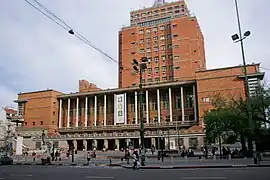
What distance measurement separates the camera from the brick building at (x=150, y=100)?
68375 millimetres

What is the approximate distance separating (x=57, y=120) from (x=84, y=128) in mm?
12647

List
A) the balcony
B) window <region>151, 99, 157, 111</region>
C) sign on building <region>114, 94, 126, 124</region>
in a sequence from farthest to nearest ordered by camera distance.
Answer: window <region>151, 99, 157, 111</region>, sign on building <region>114, 94, 126, 124</region>, the balcony

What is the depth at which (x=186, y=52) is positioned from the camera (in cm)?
8719

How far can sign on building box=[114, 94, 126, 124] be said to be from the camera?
255ft

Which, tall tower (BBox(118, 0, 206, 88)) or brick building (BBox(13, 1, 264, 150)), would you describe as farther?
tall tower (BBox(118, 0, 206, 88))

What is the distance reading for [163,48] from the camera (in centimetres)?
9269

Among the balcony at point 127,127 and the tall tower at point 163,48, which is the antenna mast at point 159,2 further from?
the balcony at point 127,127

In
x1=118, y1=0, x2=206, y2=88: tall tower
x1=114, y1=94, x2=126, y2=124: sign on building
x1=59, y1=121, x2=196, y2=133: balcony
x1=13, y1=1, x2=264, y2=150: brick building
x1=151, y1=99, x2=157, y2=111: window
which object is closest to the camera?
x1=13, y1=1, x2=264, y2=150: brick building

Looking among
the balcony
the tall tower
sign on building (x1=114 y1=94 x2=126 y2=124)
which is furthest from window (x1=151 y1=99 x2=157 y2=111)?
the tall tower

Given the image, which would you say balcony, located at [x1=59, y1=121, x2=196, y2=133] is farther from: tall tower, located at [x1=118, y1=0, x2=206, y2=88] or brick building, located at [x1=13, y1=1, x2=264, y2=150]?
tall tower, located at [x1=118, y1=0, x2=206, y2=88]

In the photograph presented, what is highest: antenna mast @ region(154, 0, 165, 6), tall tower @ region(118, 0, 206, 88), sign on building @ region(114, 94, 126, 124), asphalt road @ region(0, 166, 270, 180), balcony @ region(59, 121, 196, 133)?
antenna mast @ region(154, 0, 165, 6)

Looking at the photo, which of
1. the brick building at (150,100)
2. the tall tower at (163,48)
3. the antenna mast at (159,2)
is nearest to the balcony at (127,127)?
the brick building at (150,100)

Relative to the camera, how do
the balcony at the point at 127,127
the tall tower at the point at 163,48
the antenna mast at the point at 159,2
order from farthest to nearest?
1. the antenna mast at the point at 159,2
2. the tall tower at the point at 163,48
3. the balcony at the point at 127,127

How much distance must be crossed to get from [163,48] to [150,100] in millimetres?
20594
